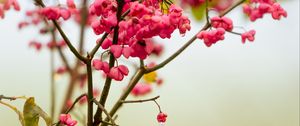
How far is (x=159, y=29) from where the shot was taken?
92 centimetres

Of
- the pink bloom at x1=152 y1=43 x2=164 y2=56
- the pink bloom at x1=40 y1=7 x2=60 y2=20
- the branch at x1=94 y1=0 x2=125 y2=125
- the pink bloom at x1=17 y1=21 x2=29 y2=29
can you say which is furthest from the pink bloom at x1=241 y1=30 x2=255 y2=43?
the pink bloom at x1=17 y1=21 x2=29 y2=29

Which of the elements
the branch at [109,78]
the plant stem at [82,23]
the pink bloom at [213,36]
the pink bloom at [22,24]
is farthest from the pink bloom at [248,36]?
the pink bloom at [22,24]

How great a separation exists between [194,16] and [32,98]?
1.36 meters

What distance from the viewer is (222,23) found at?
112cm

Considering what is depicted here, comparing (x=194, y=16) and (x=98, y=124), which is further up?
(x=194, y=16)

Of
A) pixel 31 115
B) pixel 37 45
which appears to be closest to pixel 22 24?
pixel 37 45

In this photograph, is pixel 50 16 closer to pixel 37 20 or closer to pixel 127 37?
pixel 127 37

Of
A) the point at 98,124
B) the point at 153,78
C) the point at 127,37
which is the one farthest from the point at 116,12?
the point at 153,78

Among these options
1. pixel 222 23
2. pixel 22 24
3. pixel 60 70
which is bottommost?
pixel 222 23

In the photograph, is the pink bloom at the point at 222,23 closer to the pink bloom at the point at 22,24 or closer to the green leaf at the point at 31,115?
the green leaf at the point at 31,115

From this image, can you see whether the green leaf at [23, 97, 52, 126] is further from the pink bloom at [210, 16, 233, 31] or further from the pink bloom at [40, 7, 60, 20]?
the pink bloom at [210, 16, 233, 31]

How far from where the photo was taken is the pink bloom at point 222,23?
1.10m

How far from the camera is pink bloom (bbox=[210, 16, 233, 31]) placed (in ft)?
3.62

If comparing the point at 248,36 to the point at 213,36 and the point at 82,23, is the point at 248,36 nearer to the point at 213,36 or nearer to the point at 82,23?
the point at 213,36
